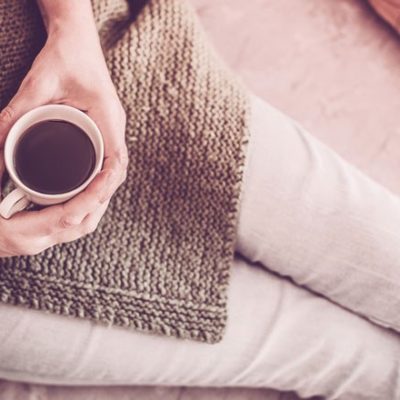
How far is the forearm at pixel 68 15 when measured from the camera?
2.34 ft

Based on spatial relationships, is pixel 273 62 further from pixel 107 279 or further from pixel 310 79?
pixel 107 279

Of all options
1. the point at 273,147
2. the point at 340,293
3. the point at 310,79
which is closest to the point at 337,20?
the point at 310,79

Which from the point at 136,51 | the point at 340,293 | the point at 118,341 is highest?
the point at 136,51

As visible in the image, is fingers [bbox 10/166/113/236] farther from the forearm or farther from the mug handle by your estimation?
the forearm

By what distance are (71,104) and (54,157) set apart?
11cm

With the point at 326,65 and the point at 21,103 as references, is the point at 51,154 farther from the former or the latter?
the point at 326,65

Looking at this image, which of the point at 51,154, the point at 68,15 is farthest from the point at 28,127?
the point at 68,15

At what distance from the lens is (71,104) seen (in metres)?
0.66

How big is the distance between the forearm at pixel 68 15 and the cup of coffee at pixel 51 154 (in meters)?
0.18

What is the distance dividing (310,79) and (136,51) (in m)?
0.40

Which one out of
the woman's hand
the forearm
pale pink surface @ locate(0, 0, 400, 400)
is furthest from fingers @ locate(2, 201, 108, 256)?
pale pink surface @ locate(0, 0, 400, 400)

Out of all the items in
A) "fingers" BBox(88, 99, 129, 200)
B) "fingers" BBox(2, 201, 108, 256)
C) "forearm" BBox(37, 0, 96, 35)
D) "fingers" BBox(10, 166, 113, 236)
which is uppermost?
"forearm" BBox(37, 0, 96, 35)

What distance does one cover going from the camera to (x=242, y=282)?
84 cm

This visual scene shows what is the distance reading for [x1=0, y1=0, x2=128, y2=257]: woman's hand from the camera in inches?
23.4
